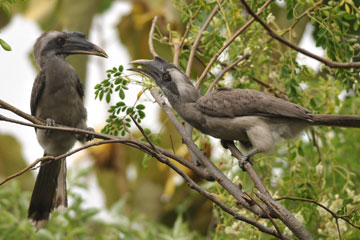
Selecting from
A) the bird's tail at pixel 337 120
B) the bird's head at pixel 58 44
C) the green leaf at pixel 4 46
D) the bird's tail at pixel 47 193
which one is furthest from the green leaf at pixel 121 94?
the bird's tail at pixel 47 193

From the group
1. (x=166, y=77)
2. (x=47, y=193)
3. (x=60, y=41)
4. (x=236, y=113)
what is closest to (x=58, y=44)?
(x=60, y=41)

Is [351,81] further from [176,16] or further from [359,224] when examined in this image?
[176,16]

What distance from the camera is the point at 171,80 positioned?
380 cm

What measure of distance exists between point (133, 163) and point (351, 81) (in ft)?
26.8

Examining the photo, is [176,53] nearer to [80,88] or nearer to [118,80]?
[118,80]

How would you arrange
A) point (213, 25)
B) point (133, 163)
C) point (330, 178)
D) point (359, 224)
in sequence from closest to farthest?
1. point (359, 224)
2. point (213, 25)
3. point (330, 178)
4. point (133, 163)

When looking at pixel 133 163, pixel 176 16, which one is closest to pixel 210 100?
pixel 176 16

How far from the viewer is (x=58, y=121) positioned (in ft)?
16.4

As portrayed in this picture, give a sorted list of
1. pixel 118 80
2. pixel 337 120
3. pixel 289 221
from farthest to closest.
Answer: pixel 118 80 < pixel 337 120 < pixel 289 221

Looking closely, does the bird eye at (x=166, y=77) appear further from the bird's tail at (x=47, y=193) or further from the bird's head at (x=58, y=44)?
the bird's tail at (x=47, y=193)

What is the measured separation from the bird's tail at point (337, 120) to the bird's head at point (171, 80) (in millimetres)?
885

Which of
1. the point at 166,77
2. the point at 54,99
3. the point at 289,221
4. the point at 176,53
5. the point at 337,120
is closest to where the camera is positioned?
the point at 289,221

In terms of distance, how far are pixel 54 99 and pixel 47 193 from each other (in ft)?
2.83

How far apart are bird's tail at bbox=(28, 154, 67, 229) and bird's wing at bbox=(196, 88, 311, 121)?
5.73 ft
